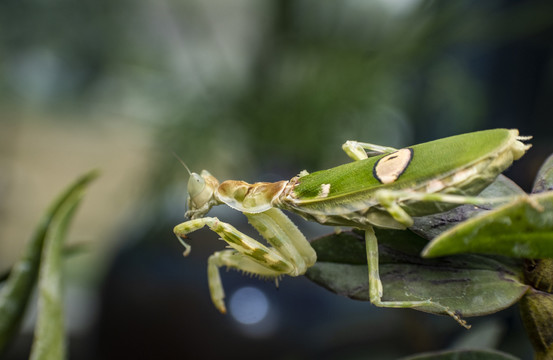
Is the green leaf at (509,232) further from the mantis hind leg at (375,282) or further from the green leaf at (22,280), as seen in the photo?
the green leaf at (22,280)

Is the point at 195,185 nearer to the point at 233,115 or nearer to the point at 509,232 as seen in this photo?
the point at 509,232

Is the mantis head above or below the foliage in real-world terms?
above

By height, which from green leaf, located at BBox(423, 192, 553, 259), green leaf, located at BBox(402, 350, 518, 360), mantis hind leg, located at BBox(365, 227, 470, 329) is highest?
mantis hind leg, located at BBox(365, 227, 470, 329)

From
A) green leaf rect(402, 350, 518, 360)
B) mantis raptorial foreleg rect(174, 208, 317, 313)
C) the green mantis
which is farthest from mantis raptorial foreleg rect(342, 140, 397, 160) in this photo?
green leaf rect(402, 350, 518, 360)

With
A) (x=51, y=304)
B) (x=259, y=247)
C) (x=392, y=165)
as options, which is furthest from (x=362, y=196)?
(x=51, y=304)

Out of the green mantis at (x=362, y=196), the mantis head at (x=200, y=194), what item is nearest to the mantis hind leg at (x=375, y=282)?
the green mantis at (x=362, y=196)

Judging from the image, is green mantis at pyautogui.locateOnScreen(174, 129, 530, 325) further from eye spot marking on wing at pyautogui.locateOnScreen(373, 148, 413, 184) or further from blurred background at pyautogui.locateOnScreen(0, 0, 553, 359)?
blurred background at pyautogui.locateOnScreen(0, 0, 553, 359)
